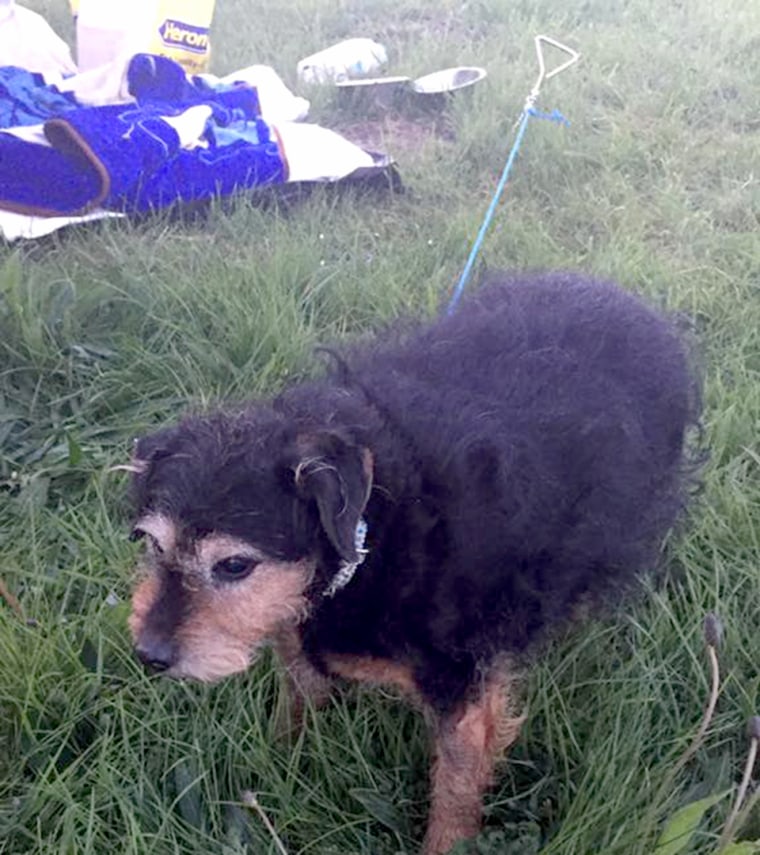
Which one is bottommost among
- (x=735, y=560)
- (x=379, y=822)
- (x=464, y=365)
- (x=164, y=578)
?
(x=379, y=822)

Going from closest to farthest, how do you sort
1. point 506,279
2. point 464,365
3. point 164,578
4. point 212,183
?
point 164,578, point 464,365, point 506,279, point 212,183

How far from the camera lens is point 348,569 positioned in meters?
1.96

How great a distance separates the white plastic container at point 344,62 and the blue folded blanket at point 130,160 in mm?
1353

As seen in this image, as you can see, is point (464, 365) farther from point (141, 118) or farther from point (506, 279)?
point (141, 118)

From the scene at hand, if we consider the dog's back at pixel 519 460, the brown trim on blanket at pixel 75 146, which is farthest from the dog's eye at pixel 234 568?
the brown trim on blanket at pixel 75 146

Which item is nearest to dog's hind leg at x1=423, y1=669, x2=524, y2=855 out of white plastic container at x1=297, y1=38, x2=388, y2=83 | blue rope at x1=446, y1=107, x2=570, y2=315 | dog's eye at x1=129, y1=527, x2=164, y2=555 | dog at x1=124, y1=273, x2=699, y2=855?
dog at x1=124, y1=273, x2=699, y2=855

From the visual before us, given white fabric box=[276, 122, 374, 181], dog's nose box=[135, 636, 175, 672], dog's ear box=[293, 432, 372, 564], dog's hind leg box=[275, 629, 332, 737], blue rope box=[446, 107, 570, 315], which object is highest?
dog's ear box=[293, 432, 372, 564]

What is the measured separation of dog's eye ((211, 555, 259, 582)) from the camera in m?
1.86

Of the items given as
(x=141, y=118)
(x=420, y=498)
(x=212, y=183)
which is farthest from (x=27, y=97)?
(x=420, y=498)

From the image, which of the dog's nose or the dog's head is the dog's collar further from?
the dog's nose

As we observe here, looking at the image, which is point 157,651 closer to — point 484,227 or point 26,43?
point 484,227

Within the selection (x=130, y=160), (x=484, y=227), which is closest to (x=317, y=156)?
(x=130, y=160)

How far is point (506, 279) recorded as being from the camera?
2941 mm

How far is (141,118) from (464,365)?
286cm
